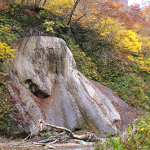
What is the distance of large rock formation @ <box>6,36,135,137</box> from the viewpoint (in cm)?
845

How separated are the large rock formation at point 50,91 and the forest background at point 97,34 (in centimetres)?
407

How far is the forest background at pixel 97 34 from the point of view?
1510cm

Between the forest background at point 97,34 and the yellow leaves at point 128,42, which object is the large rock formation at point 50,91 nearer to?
the forest background at point 97,34

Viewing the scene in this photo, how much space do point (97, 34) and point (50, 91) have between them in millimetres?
13138

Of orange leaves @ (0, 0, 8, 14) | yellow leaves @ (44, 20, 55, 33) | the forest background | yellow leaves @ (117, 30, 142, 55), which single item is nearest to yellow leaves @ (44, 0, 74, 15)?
the forest background

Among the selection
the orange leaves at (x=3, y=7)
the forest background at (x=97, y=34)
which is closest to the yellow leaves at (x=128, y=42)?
the forest background at (x=97, y=34)

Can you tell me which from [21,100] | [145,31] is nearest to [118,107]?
[21,100]

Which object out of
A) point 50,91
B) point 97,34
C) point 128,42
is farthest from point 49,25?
point 128,42

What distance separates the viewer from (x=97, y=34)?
20.3m

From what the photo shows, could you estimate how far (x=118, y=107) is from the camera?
13758 millimetres

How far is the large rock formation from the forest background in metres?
4.07

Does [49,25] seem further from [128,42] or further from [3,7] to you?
[128,42]

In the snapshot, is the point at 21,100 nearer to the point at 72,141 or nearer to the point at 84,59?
the point at 72,141

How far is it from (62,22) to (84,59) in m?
5.02
